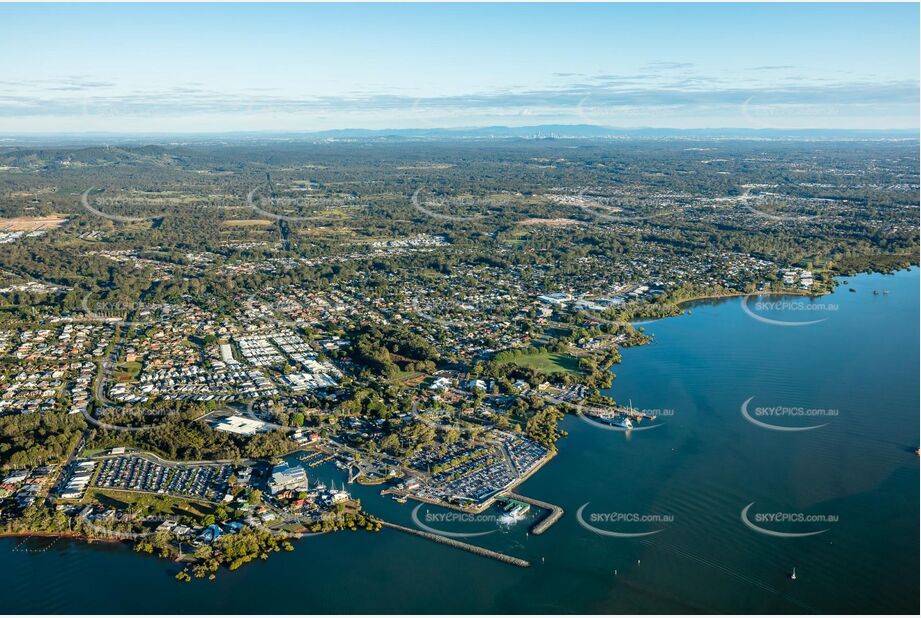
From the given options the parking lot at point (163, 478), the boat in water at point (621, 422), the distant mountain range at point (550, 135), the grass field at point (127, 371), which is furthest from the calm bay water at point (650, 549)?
the distant mountain range at point (550, 135)

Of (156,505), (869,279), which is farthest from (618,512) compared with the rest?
(869,279)

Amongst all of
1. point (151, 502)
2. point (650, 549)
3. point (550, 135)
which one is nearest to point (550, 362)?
point (650, 549)

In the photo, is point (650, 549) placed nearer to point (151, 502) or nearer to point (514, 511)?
point (514, 511)

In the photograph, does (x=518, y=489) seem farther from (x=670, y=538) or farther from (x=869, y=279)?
(x=869, y=279)

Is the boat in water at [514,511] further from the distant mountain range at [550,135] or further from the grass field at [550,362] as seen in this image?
the distant mountain range at [550,135]

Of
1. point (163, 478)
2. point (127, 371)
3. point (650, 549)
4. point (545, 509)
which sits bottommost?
point (650, 549)

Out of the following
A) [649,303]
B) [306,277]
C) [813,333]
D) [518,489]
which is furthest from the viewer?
[306,277]

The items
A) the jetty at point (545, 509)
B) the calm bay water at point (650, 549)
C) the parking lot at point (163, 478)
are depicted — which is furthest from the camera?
the parking lot at point (163, 478)
